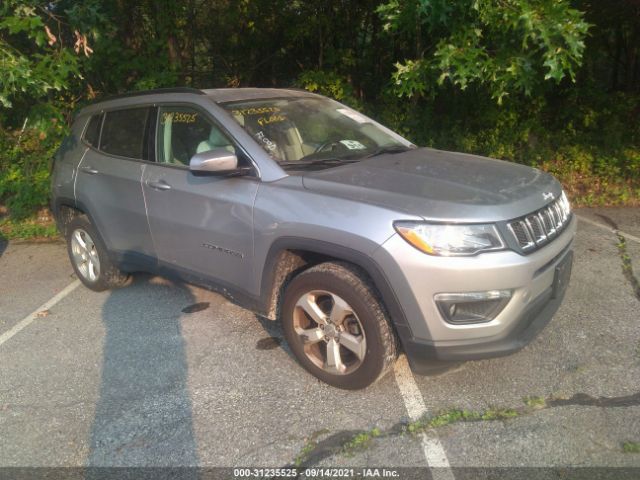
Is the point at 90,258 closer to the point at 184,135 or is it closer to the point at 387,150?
the point at 184,135

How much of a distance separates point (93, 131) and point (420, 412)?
3707 mm

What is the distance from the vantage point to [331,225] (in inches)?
120

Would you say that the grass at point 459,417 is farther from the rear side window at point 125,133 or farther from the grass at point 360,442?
the rear side window at point 125,133

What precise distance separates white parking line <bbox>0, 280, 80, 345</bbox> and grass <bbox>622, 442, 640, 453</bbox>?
4.26 m

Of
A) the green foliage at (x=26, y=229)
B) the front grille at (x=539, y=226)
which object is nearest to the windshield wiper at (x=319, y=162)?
the front grille at (x=539, y=226)

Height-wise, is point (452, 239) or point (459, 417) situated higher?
point (452, 239)

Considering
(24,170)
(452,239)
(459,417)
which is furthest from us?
(24,170)

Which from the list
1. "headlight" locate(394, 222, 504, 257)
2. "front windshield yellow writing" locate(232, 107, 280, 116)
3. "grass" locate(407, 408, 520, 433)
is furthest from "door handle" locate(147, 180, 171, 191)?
"grass" locate(407, 408, 520, 433)

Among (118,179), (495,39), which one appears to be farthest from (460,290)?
(495,39)

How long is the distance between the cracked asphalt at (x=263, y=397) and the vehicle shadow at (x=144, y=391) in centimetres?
1

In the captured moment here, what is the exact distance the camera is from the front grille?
115 inches

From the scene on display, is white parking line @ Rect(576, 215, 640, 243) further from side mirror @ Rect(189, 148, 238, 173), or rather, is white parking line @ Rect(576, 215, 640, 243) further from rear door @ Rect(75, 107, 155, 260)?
rear door @ Rect(75, 107, 155, 260)

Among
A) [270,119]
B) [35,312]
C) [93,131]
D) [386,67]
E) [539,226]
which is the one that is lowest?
[35,312]

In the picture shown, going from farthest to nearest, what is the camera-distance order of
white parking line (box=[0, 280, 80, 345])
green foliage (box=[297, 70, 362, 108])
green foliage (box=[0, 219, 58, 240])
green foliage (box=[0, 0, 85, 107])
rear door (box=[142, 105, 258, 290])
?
green foliage (box=[297, 70, 362, 108])
green foliage (box=[0, 219, 58, 240])
green foliage (box=[0, 0, 85, 107])
white parking line (box=[0, 280, 80, 345])
rear door (box=[142, 105, 258, 290])
